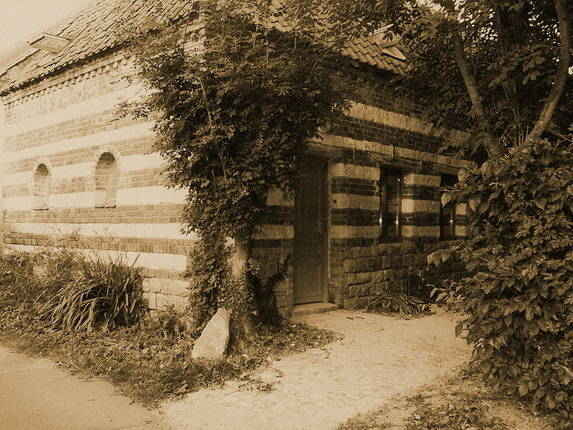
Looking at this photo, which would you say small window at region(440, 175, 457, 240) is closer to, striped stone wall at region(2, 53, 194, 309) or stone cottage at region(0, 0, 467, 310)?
stone cottage at region(0, 0, 467, 310)

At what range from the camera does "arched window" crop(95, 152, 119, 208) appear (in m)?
8.77

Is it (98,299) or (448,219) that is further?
(448,219)

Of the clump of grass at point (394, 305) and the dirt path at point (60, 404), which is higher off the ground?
the clump of grass at point (394, 305)

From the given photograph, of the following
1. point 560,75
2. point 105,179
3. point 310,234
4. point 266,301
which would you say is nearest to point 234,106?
point 266,301

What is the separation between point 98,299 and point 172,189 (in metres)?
1.95

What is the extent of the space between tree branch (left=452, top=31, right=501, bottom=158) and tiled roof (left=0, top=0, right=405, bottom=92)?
2886 mm

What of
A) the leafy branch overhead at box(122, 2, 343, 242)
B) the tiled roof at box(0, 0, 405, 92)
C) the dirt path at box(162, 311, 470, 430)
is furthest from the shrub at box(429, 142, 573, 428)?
the tiled roof at box(0, 0, 405, 92)

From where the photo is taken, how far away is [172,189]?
7.34 m

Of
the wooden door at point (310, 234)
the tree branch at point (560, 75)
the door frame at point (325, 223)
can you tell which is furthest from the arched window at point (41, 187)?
the tree branch at point (560, 75)

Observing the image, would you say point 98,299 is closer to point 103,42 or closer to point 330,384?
point 330,384

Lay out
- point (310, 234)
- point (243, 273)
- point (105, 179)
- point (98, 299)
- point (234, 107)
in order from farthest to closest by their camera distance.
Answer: point (105, 179)
point (310, 234)
point (98, 299)
point (243, 273)
point (234, 107)

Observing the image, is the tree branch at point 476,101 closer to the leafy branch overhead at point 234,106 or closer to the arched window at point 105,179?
the leafy branch overhead at point 234,106

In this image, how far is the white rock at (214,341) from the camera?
552 cm

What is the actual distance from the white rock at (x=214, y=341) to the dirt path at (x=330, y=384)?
59 cm
